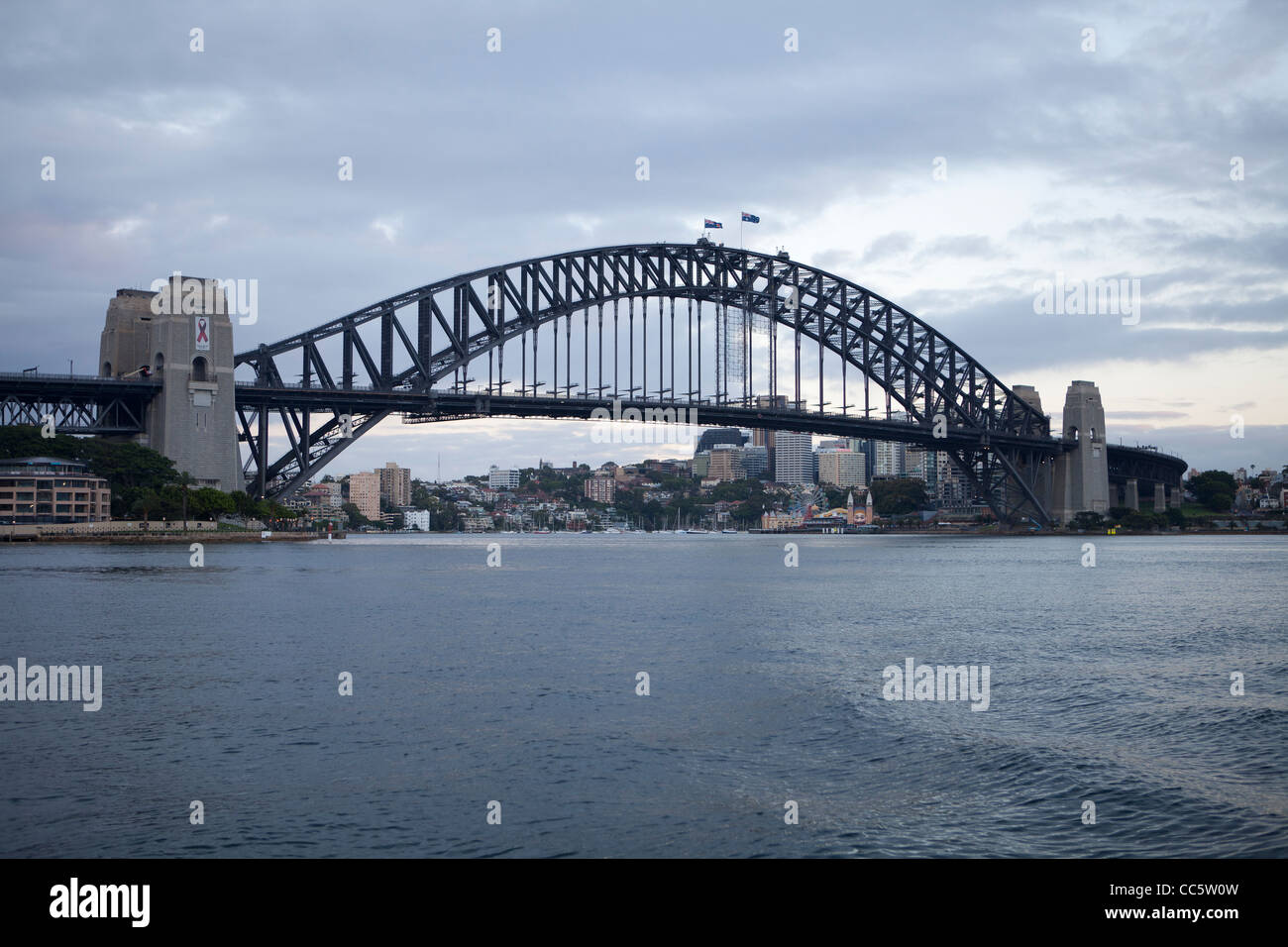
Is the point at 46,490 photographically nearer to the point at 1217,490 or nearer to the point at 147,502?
the point at 147,502

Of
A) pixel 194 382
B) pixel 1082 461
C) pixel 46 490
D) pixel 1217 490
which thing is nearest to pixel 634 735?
pixel 194 382

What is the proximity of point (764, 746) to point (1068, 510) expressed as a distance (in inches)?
4684

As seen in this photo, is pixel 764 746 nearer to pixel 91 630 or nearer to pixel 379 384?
pixel 91 630

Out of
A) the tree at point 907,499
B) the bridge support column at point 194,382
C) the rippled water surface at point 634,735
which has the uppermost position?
the bridge support column at point 194,382

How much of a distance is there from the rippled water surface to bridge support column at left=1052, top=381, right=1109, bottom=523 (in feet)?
310

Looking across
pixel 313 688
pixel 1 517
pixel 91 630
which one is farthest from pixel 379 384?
pixel 313 688

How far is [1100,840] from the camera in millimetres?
11820

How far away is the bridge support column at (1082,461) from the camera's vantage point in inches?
4924

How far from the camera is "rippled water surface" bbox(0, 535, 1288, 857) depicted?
1187 centimetres

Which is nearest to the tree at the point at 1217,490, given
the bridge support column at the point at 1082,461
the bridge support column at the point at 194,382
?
the bridge support column at the point at 1082,461

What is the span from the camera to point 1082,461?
12456 centimetres

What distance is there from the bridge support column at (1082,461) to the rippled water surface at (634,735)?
310ft

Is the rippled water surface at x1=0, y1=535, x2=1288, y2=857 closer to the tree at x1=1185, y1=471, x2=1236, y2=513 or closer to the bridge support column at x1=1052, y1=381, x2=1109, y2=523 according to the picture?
the bridge support column at x1=1052, y1=381, x2=1109, y2=523

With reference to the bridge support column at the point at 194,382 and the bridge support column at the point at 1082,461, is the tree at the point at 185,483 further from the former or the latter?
the bridge support column at the point at 1082,461
